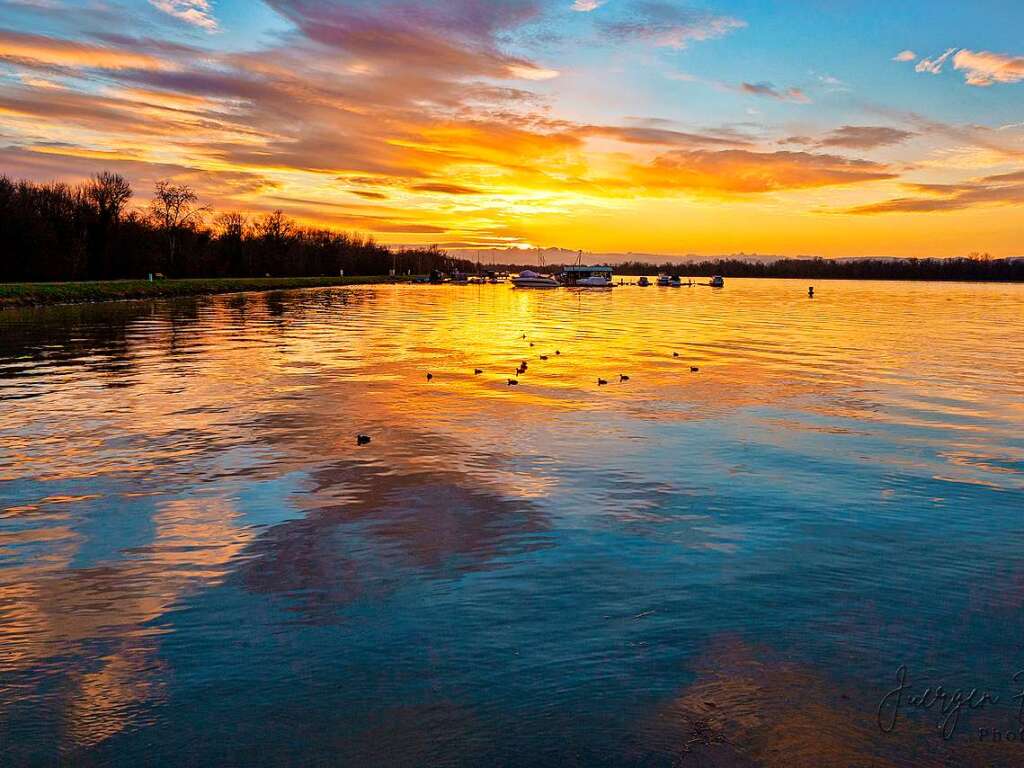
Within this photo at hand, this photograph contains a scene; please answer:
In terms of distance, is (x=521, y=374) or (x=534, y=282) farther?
(x=534, y=282)

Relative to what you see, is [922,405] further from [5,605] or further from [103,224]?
[103,224]

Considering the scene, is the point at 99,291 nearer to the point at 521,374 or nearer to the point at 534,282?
the point at 521,374

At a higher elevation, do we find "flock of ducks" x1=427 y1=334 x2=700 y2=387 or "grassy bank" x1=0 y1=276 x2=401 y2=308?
"grassy bank" x1=0 y1=276 x2=401 y2=308

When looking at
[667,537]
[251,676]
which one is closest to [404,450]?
[667,537]

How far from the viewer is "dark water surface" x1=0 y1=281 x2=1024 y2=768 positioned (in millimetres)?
6676

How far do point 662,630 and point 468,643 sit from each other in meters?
2.28

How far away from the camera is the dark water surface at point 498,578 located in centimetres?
668

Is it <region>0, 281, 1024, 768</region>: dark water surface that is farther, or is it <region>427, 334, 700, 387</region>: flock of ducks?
<region>427, 334, 700, 387</region>: flock of ducks

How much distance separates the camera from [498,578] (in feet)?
33.3

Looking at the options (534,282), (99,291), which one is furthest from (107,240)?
(534,282)
